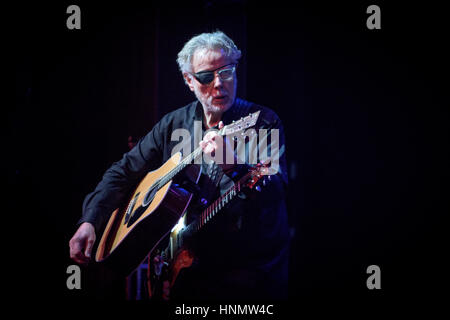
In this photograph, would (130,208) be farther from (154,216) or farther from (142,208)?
(154,216)

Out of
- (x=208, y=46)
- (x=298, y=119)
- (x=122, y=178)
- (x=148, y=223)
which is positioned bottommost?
(x=148, y=223)

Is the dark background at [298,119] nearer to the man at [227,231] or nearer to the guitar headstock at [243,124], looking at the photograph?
the man at [227,231]

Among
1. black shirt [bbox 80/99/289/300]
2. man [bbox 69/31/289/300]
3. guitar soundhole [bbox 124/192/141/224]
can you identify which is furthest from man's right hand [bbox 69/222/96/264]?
black shirt [bbox 80/99/289/300]

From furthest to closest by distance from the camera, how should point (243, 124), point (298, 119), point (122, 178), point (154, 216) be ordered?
point (298, 119), point (122, 178), point (154, 216), point (243, 124)

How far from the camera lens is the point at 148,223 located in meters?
1.48

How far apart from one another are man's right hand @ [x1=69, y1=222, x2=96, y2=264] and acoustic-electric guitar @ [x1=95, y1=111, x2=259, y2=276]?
7 centimetres

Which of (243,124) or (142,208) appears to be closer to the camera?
(243,124)

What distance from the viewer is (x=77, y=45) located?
2543 mm

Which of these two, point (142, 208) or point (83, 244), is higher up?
point (142, 208)

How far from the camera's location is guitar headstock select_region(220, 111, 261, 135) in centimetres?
131

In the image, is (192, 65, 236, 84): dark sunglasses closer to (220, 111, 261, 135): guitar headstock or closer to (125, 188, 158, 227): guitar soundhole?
(220, 111, 261, 135): guitar headstock

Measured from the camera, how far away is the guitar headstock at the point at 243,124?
4.31 feet

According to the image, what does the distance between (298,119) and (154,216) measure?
147 cm

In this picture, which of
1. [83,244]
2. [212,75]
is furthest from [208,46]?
[83,244]
